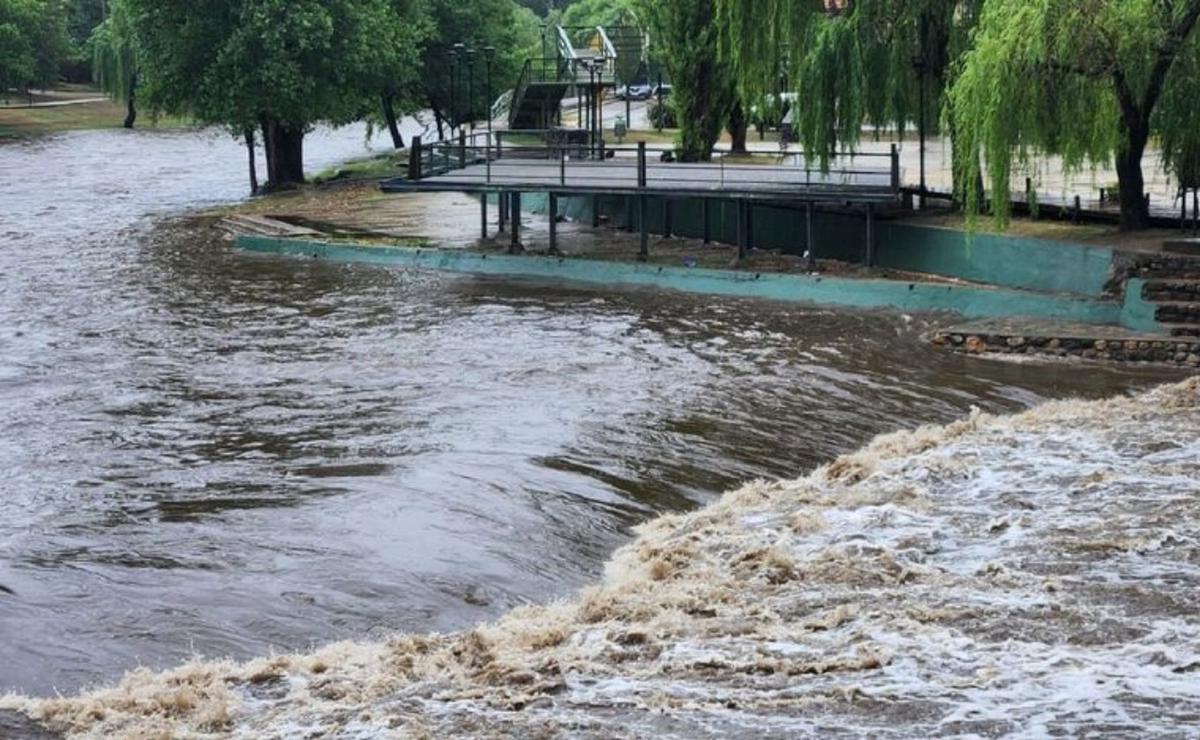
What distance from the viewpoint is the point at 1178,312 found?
20.6m

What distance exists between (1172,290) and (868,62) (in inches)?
321

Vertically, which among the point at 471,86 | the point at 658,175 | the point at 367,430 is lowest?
the point at 367,430

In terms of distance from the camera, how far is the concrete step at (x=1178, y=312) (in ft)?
67.4

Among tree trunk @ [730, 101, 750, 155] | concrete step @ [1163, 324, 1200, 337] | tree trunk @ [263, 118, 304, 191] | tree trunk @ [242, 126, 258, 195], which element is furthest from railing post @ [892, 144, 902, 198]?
tree trunk @ [263, 118, 304, 191]

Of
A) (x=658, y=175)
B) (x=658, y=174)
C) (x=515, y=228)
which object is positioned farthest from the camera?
(x=515, y=228)

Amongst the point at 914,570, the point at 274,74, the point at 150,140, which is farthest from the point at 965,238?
the point at 150,140

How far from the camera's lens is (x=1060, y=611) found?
10.4 metres

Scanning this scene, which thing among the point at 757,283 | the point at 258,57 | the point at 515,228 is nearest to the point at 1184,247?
the point at 757,283

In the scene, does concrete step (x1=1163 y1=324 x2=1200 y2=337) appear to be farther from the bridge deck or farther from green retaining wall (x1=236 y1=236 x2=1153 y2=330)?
the bridge deck

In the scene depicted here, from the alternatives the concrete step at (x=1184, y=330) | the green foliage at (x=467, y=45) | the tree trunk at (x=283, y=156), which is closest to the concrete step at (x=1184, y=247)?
the concrete step at (x=1184, y=330)

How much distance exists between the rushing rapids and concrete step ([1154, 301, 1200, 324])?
7.24 m

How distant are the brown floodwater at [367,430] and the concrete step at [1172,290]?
1879mm

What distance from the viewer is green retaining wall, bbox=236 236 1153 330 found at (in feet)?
72.2

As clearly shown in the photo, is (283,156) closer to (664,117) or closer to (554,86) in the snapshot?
(554,86)
